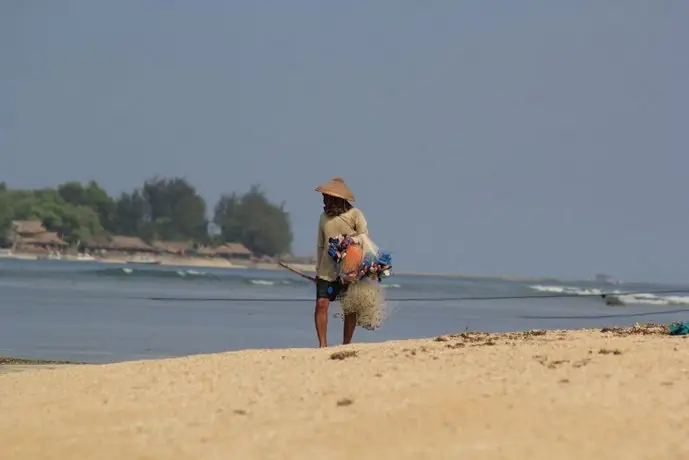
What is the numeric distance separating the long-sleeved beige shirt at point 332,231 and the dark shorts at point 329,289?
5 cm

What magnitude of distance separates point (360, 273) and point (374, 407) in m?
3.97

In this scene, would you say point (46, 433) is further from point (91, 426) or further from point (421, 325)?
point (421, 325)

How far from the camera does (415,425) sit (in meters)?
6.64

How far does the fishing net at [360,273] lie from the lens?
→ 10.9m

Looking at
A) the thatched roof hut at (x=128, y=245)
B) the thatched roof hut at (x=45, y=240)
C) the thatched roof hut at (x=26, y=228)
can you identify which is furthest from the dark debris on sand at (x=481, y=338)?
the thatched roof hut at (x=128, y=245)

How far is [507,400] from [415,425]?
0.58 m

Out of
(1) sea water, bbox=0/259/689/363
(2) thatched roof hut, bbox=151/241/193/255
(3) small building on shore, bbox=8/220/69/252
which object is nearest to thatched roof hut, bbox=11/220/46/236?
(3) small building on shore, bbox=8/220/69/252

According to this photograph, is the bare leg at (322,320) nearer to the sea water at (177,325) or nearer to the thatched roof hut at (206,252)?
the sea water at (177,325)

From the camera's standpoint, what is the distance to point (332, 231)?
1105 cm

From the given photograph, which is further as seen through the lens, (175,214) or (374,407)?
(175,214)

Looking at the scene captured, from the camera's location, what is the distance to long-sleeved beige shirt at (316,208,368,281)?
36.1ft

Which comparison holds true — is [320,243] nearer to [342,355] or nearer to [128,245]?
[342,355]

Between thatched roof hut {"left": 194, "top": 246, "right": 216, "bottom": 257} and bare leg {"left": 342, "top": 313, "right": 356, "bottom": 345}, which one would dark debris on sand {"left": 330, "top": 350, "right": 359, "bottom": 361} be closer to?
bare leg {"left": 342, "top": 313, "right": 356, "bottom": 345}

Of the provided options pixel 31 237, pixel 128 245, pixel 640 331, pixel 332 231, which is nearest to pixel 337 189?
pixel 332 231
